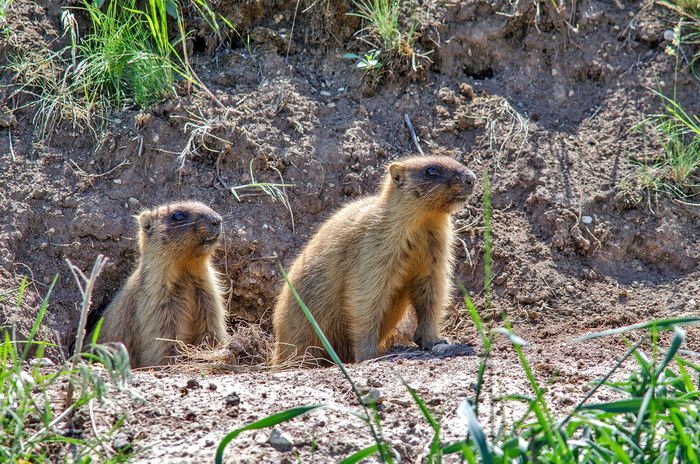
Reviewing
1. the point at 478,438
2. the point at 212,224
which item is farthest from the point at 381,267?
the point at 478,438

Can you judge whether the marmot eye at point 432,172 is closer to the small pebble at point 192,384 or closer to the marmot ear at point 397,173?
the marmot ear at point 397,173

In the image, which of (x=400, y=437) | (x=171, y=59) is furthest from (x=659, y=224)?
(x=171, y=59)

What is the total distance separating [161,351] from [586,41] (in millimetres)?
5365

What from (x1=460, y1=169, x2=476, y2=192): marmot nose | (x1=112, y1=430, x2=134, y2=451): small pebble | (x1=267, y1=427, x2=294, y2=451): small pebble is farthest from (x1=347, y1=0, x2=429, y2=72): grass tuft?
(x1=112, y1=430, x2=134, y2=451): small pebble

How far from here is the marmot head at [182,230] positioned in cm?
692

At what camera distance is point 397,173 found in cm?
670

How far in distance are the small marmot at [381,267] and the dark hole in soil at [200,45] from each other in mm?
2867

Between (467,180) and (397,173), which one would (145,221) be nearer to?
(397,173)

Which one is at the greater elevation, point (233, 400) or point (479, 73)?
point (479, 73)

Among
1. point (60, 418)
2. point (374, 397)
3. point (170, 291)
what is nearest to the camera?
point (60, 418)

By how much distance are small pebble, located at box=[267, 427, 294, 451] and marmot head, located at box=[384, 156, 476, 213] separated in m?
3.05

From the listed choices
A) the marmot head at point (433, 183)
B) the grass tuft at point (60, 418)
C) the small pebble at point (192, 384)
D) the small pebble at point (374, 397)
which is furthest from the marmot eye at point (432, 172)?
the grass tuft at point (60, 418)

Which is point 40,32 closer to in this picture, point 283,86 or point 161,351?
point 283,86

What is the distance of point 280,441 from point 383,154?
15.5 feet
